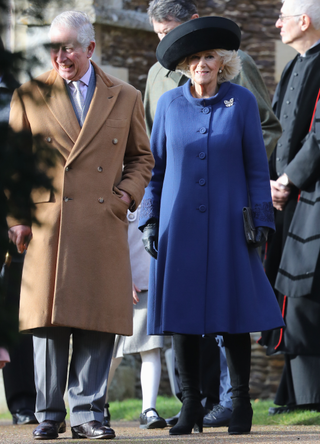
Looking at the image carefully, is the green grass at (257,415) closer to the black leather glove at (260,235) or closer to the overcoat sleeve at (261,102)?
the black leather glove at (260,235)

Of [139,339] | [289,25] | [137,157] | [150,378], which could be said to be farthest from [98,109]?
[289,25]

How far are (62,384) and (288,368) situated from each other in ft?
6.82

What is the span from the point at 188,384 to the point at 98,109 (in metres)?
1.41

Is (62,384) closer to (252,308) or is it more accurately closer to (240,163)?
(252,308)

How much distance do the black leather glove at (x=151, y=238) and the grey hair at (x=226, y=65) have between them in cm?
83

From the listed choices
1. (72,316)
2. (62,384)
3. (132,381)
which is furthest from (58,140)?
(132,381)

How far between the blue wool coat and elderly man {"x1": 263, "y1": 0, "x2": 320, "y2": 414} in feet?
3.77

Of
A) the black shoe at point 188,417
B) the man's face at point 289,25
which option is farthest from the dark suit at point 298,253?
the black shoe at point 188,417

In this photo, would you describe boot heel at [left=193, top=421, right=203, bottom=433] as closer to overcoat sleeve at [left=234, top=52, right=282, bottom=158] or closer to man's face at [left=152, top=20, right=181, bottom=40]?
overcoat sleeve at [left=234, top=52, right=282, bottom=158]

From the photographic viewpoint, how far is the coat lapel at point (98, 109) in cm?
406

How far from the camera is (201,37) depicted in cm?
428

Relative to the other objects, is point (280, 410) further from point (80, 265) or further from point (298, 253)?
point (80, 265)

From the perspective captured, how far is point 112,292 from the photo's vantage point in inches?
159

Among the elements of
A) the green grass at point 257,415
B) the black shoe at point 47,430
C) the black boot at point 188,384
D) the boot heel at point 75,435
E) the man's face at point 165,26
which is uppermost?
the man's face at point 165,26
